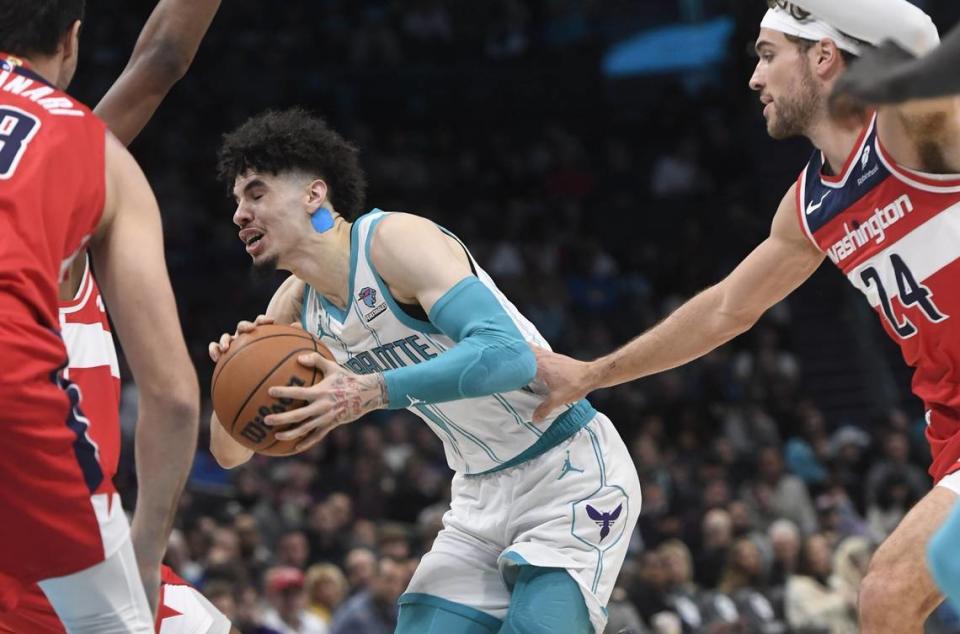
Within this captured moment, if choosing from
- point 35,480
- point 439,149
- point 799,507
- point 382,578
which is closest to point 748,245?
point 439,149

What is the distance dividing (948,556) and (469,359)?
171 centimetres

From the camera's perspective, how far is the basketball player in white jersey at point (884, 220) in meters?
4.14

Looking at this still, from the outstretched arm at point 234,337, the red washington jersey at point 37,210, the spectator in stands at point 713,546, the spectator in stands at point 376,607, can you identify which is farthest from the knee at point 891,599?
the spectator in stands at point 713,546

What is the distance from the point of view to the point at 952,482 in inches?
168

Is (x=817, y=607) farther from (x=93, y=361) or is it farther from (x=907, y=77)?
(x=907, y=77)

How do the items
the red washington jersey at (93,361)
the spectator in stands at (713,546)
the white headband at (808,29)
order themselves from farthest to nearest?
the spectator in stands at (713,546) < the white headband at (808,29) < the red washington jersey at (93,361)

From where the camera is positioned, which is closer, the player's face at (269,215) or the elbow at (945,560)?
the elbow at (945,560)

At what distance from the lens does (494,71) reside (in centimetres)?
2067

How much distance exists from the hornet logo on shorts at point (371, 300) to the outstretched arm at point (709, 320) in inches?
22.6

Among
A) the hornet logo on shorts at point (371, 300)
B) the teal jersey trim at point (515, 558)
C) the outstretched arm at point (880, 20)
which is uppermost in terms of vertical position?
the outstretched arm at point (880, 20)

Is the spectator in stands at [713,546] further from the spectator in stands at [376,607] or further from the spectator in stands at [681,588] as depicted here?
the spectator in stands at [376,607]

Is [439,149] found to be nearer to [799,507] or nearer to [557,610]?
[799,507]

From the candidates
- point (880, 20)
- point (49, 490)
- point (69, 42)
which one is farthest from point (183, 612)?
point (880, 20)

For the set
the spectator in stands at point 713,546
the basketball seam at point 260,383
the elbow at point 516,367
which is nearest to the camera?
the basketball seam at point 260,383
